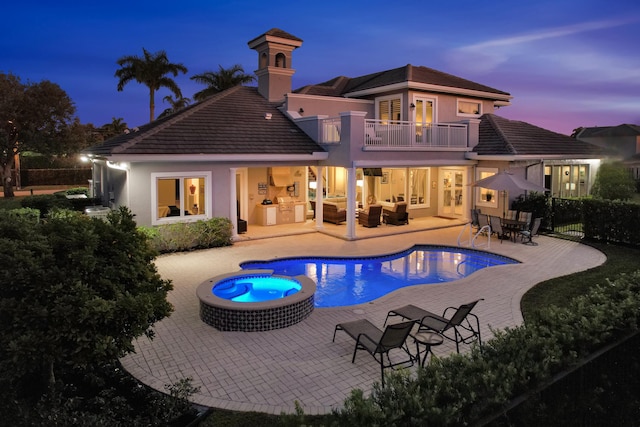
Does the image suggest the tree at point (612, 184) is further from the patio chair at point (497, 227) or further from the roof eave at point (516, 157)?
the patio chair at point (497, 227)

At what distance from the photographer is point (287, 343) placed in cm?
890

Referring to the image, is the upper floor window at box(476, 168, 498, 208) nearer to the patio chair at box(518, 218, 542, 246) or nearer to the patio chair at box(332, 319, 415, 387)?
the patio chair at box(518, 218, 542, 246)

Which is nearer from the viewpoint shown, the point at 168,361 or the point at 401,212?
the point at 168,361

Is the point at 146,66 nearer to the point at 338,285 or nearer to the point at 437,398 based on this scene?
the point at 338,285

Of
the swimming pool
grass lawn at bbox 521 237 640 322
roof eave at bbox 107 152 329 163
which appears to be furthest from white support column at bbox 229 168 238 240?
grass lawn at bbox 521 237 640 322

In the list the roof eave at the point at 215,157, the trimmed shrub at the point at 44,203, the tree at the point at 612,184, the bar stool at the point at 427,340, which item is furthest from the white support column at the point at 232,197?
the tree at the point at 612,184

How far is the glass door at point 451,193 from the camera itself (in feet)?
80.5

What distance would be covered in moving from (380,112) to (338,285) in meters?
13.8

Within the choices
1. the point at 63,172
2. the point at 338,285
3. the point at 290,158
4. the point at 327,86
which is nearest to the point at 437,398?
the point at 338,285

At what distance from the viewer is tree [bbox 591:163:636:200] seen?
2375 centimetres

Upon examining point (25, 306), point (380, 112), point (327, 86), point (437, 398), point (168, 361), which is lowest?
point (168, 361)

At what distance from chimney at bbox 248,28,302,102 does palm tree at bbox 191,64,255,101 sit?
21.4 meters

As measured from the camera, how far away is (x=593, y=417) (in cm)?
539

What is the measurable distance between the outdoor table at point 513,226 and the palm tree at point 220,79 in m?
32.7
